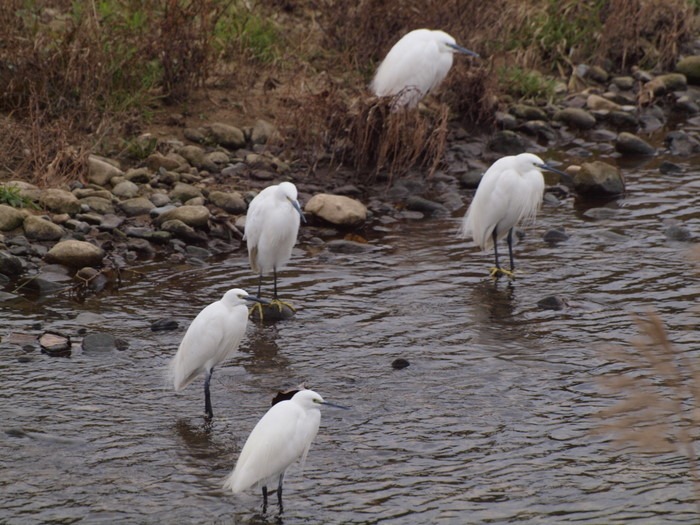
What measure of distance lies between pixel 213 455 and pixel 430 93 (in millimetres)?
7365

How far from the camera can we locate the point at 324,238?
9156 mm

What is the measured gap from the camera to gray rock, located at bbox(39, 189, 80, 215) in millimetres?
8758

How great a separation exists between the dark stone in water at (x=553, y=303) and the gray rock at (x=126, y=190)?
12.5 ft

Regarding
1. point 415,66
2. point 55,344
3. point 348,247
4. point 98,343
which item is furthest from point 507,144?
point 55,344

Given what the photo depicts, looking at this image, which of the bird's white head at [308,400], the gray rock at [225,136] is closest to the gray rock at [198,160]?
the gray rock at [225,136]

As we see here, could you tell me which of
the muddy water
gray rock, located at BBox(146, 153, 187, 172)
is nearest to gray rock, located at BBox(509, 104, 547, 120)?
the muddy water

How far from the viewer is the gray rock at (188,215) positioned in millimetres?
8766

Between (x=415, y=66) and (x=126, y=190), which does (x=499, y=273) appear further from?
(x=126, y=190)

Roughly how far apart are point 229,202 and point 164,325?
2333 mm

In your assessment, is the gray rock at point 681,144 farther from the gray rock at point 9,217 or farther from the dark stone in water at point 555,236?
the gray rock at point 9,217

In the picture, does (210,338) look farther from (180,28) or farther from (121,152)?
(180,28)

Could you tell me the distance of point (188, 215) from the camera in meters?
8.77

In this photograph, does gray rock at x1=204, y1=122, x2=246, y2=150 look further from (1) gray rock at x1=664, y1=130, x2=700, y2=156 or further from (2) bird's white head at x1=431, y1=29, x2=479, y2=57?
(1) gray rock at x1=664, y1=130, x2=700, y2=156

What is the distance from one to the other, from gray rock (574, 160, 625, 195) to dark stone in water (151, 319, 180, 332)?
4633 mm
